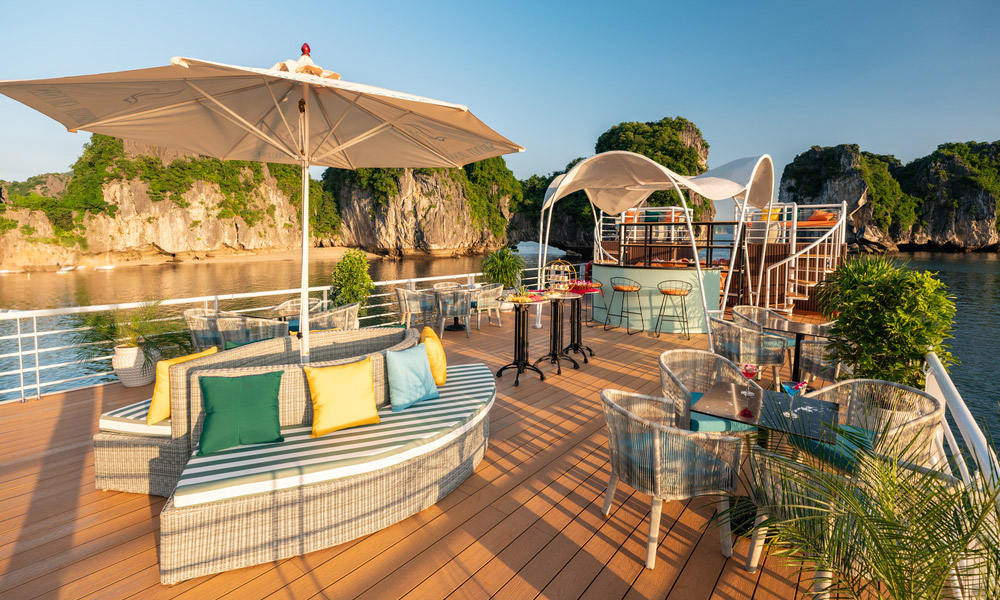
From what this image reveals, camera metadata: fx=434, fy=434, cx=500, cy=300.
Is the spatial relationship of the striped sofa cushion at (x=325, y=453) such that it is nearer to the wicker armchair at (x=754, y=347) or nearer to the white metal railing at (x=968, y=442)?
the white metal railing at (x=968, y=442)

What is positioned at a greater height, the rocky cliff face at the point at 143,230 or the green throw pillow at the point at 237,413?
the rocky cliff face at the point at 143,230

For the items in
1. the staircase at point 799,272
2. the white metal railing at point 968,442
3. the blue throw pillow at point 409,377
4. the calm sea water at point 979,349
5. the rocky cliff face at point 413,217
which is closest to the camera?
the white metal railing at point 968,442

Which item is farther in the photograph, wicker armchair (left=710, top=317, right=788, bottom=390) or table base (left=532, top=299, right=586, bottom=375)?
table base (left=532, top=299, right=586, bottom=375)

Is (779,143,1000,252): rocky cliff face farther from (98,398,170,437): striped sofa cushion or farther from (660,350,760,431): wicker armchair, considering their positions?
(98,398,170,437): striped sofa cushion

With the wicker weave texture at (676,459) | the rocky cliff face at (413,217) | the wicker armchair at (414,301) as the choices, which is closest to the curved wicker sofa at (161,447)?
the wicker weave texture at (676,459)

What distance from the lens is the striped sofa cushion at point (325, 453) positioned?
2135 mm

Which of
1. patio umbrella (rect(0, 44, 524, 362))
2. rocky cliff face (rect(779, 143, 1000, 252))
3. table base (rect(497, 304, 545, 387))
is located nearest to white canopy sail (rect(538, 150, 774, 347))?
table base (rect(497, 304, 545, 387))

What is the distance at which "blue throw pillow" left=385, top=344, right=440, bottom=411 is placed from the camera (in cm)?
311

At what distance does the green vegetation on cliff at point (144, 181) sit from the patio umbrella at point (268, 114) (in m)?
48.5

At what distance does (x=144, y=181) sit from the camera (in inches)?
1609

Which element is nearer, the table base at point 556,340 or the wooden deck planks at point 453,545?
the wooden deck planks at point 453,545

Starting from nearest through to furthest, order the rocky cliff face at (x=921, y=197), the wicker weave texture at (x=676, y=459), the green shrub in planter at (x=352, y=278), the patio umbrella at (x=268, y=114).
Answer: the wicker weave texture at (x=676, y=459) < the patio umbrella at (x=268, y=114) < the green shrub in planter at (x=352, y=278) < the rocky cliff face at (x=921, y=197)

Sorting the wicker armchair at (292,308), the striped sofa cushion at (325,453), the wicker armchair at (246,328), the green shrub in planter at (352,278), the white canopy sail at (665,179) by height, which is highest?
the white canopy sail at (665,179)

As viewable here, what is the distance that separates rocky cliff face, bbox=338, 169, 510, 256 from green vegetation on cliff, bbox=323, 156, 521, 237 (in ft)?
0.92
